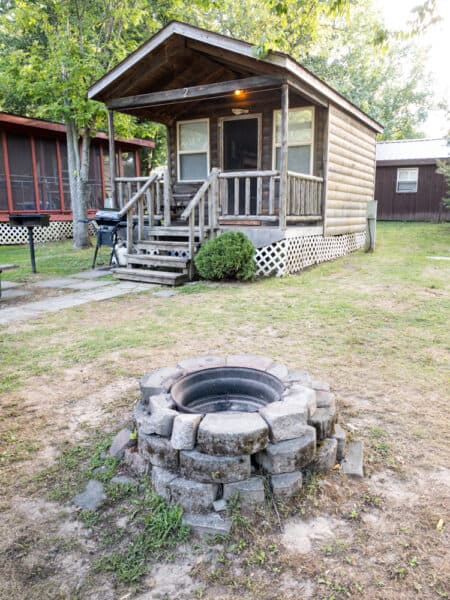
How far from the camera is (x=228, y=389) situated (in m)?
2.65

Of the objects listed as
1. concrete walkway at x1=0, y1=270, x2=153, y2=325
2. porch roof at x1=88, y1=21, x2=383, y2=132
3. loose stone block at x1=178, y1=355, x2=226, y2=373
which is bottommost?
concrete walkway at x1=0, y1=270, x2=153, y2=325

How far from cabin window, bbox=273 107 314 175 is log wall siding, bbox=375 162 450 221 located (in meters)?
12.7

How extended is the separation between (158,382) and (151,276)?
5.09 meters

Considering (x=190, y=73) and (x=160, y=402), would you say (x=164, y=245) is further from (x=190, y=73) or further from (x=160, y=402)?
(x=160, y=402)

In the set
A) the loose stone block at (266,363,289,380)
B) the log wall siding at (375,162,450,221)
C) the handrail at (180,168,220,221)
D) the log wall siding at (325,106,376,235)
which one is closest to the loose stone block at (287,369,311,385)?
the loose stone block at (266,363,289,380)

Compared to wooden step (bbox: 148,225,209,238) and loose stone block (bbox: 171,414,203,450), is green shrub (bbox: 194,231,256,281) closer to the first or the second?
wooden step (bbox: 148,225,209,238)

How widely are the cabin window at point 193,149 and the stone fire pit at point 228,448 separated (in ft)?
28.1

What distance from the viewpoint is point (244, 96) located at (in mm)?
9242

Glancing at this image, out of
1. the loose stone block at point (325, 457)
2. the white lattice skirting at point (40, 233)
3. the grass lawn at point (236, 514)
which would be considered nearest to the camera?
the grass lawn at point (236, 514)

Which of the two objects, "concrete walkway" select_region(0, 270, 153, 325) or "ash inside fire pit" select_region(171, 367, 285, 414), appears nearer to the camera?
"ash inside fire pit" select_region(171, 367, 285, 414)

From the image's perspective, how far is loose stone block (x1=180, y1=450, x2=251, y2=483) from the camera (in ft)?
6.40

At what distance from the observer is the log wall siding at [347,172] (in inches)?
379

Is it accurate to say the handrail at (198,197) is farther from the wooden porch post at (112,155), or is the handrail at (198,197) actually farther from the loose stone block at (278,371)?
the loose stone block at (278,371)

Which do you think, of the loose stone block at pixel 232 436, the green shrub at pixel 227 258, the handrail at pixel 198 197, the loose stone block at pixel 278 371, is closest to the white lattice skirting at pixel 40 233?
the handrail at pixel 198 197
